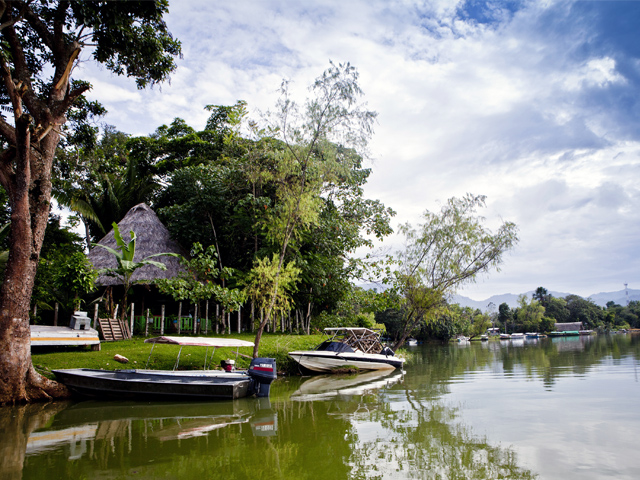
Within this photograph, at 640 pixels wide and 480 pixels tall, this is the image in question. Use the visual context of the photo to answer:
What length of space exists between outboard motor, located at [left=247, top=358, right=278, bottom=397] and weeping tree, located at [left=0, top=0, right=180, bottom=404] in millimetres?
4640

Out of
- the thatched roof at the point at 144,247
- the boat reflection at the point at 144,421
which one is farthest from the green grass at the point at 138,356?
the thatched roof at the point at 144,247

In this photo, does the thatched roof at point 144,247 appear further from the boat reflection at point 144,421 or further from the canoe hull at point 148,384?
the boat reflection at point 144,421

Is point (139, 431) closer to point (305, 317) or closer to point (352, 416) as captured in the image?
point (352, 416)

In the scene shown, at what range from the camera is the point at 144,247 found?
65.3ft

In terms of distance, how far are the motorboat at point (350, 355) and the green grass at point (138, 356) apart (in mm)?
826

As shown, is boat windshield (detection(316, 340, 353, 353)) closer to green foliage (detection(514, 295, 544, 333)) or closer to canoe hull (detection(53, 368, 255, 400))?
canoe hull (detection(53, 368, 255, 400))

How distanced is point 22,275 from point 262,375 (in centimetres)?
614

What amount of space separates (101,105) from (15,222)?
572cm

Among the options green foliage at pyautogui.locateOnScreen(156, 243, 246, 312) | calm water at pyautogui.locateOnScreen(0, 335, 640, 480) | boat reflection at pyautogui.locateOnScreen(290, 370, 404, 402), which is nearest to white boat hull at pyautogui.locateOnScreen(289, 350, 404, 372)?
boat reflection at pyautogui.locateOnScreen(290, 370, 404, 402)

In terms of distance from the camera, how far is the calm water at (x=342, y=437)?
5613mm

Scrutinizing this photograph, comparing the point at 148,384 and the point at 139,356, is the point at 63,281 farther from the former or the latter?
the point at 148,384

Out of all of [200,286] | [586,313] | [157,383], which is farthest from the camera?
[586,313]

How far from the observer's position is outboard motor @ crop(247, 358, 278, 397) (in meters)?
10.9

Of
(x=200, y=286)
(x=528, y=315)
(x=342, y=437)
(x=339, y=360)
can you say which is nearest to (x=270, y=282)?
(x=200, y=286)
